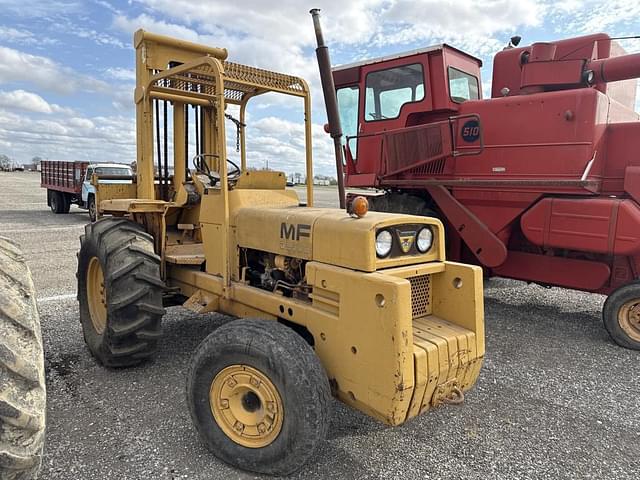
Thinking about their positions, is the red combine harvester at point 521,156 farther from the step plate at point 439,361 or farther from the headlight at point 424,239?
the step plate at point 439,361

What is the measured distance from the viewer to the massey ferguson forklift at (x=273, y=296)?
253 cm

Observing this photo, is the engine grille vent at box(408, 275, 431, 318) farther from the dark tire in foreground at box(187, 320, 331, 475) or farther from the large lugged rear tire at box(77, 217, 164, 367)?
the large lugged rear tire at box(77, 217, 164, 367)

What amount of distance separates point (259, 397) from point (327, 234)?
101 cm

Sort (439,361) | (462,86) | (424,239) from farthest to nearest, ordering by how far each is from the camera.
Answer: (462,86) → (424,239) → (439,361)

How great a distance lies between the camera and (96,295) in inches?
174

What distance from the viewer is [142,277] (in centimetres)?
372

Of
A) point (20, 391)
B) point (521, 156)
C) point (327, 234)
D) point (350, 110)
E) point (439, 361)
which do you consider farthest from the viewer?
point (350, 110)

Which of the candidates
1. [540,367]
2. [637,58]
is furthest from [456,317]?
[637,58]

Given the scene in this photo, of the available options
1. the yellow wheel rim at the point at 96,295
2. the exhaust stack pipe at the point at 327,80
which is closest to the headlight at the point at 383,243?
the exhaust stack pipe at the point at 327,80

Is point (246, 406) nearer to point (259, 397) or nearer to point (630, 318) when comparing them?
point (259, 397)

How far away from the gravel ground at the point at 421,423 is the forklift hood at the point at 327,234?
1.13 m

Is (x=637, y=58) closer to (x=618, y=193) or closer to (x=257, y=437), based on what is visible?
(x=618, y=193)

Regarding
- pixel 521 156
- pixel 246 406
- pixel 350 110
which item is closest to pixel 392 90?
pixel 350 110

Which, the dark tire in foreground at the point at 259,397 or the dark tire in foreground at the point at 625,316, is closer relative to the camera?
the dark tire in foreground at the point at 259,397
